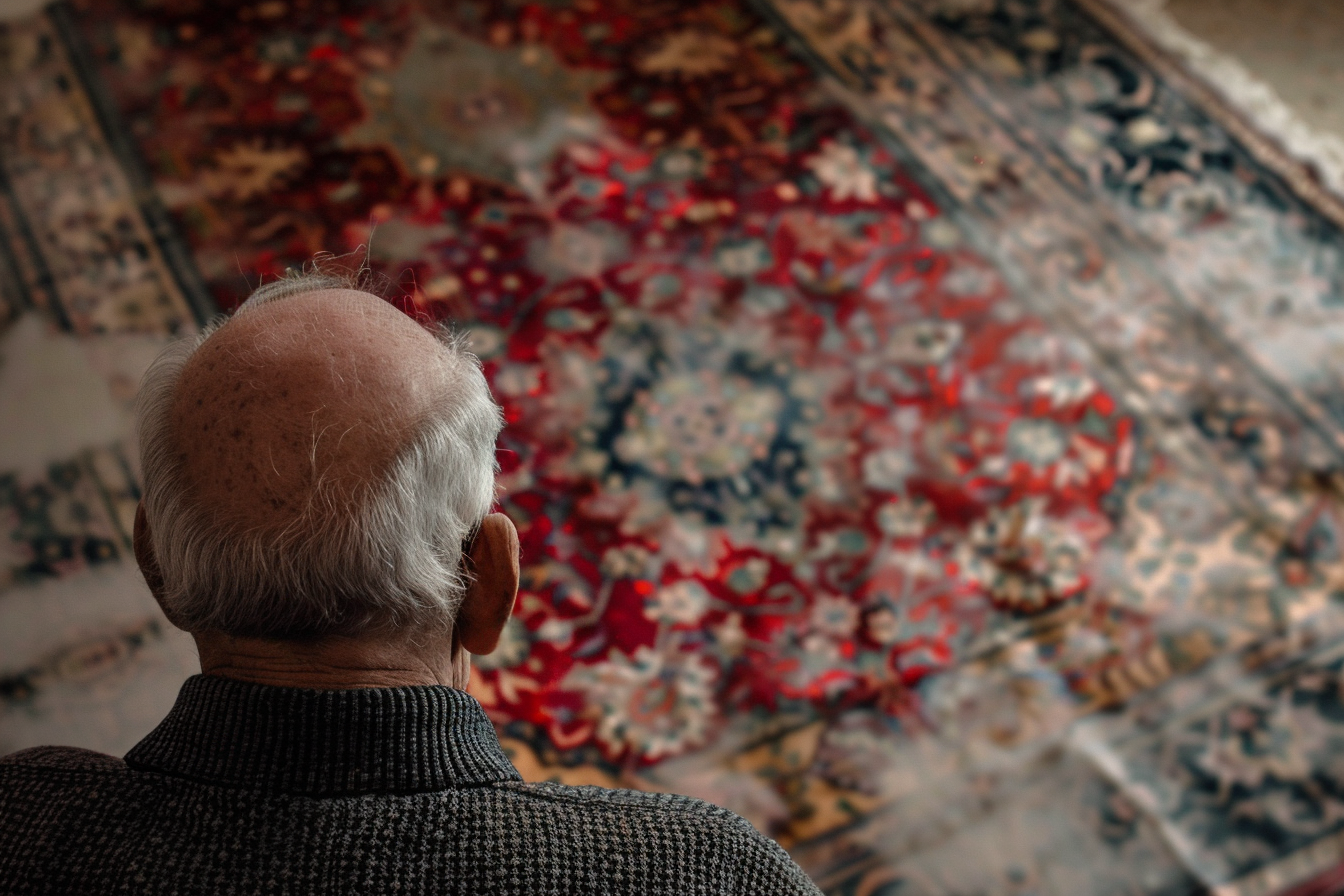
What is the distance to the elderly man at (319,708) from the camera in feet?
2.07

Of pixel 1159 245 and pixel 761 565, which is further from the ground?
pixel 1159 245

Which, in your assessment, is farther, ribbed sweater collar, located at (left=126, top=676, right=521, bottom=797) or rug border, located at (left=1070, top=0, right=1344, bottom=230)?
rug border, located at (left=1070, top=0, right=1344, bottom=230)

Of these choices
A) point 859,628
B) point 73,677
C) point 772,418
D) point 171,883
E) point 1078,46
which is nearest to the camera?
point 171,883

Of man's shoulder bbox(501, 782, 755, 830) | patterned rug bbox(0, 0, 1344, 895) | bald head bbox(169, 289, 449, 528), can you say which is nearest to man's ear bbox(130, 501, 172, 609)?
bald head bbox(169, 289, 449, 528)

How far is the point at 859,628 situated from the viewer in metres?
1.64

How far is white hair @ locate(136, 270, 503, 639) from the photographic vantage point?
26.1 inches

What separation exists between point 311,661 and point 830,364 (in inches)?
52.9

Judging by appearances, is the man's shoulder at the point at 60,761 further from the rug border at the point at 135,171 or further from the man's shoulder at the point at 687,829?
the rug border at the point at 135,171

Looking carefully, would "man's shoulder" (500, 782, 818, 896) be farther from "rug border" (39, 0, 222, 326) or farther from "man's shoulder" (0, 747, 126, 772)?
"rug border" (39, 0, 222, 326)

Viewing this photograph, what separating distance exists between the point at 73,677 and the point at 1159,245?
1.94 meters

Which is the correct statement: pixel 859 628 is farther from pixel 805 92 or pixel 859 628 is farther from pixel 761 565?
pixel 805 92

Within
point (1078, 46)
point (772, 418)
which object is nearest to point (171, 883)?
point (772, 418)

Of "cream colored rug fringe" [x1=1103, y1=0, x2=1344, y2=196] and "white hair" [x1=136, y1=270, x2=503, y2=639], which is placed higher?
"white hair" [x1=136, y1=270, x2=503, y2=639]

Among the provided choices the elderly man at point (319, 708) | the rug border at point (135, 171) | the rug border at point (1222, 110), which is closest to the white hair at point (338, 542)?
the elderly man at point (319, 708)
